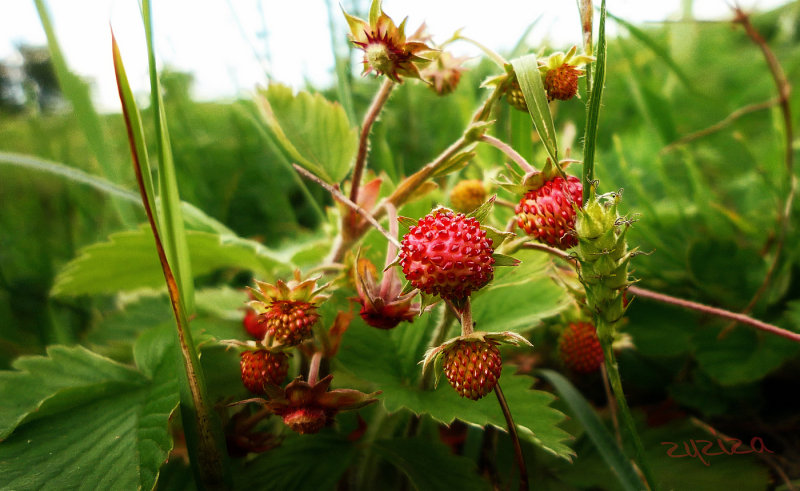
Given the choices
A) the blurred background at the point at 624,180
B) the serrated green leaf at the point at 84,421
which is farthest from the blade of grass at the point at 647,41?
the serrated green leaf at the point at 84,421

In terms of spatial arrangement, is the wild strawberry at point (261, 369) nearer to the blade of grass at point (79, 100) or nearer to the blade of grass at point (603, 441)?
the blade of grass at point (603, 441)

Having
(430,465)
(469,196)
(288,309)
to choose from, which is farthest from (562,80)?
(430,465)

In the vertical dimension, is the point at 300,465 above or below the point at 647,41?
below

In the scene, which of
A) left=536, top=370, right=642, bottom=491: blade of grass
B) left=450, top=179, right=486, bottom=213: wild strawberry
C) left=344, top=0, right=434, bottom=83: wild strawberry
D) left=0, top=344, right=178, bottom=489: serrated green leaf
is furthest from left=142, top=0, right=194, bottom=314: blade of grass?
left=536, top=370, right=642, bottom=491: blade of grass

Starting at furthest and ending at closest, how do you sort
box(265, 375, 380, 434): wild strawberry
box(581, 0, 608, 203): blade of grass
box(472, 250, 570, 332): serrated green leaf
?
box(472, 250, 570, 332): serrated green leaf → box(265, 375, 380, 434): wild strawberry → box(581, 0, 608, 203): blade of grass

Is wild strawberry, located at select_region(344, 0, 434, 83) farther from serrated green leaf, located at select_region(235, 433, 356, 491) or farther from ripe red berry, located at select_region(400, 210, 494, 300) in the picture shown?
serrated green leaf, located at select_region(235, 433, 356, 491)

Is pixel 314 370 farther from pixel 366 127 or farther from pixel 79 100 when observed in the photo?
pixel 79 100

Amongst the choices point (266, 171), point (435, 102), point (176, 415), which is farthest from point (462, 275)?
point (435, 102)
